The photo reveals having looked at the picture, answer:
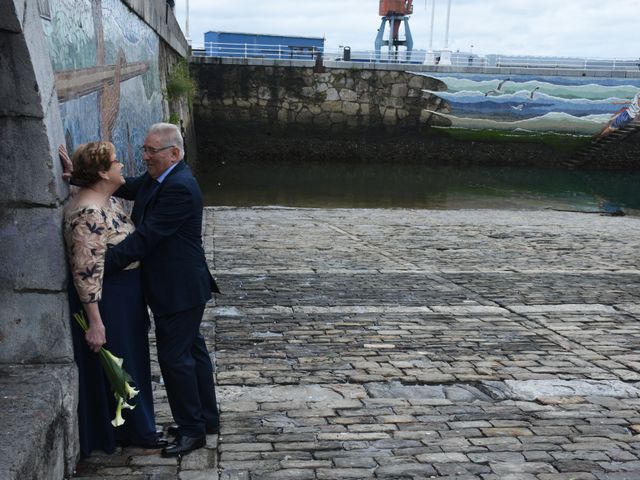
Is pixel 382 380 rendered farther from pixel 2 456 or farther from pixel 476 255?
pixel 476 255

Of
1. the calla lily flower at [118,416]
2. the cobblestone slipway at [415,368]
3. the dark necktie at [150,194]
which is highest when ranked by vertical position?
the dark necktie at [150,194]

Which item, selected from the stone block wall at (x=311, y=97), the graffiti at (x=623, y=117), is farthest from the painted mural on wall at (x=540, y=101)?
the stone block wall at (x=311, y=97)

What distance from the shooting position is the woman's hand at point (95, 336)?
3.71m

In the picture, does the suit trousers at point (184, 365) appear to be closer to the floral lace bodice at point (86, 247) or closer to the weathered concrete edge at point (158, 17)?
the floral lace bodice at point (86, 247)

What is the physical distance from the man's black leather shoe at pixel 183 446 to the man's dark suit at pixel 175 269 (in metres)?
0.03

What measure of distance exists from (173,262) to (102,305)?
395 millimetres

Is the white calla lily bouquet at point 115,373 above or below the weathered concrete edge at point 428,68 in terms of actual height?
below

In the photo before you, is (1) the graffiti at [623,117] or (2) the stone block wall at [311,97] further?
(1) the graffiti at [623,117]

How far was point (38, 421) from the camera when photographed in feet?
10.9

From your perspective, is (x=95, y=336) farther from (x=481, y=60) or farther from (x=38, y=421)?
(x=481, y=60)

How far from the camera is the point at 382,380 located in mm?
5352

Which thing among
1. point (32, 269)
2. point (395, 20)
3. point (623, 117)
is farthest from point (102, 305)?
point (395, 20)

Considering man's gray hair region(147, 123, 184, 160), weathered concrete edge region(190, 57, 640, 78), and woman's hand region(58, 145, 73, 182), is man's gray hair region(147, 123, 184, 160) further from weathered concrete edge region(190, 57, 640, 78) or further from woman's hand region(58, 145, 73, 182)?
weathered concrete edge region(190, 57, 640, 78)

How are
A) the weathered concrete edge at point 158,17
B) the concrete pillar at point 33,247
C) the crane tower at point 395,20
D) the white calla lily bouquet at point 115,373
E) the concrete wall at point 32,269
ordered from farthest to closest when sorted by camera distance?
1. the crane tower at point 395,20
2. the weathered concrete edge at point 158,17
3. the white calla lily bouquet at point 115,373
4. the concrete pillar at point 33,247
5. the concrete wall at point 32,269
